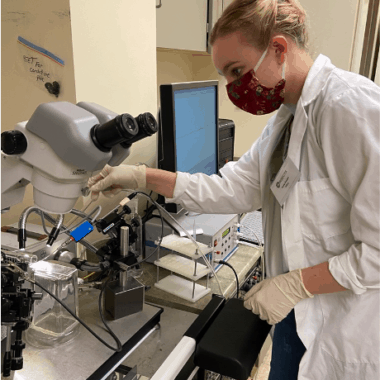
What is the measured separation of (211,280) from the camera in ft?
4.45

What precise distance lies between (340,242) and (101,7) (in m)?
1.04

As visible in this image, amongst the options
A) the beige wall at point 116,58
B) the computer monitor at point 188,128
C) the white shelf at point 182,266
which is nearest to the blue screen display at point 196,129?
the computer monitor at point 188,128

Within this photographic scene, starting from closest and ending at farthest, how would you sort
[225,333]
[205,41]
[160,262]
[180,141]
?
[225,333] < [160,262] < [180,141] < [205,41]

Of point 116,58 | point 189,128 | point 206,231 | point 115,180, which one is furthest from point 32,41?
point 206,231

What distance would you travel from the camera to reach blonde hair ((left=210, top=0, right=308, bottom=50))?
934 mm

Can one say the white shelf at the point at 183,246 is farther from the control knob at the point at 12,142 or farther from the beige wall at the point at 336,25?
the beige wall at the point at 336,25

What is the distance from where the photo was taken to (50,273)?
94 cm

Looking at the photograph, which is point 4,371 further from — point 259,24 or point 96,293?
point 259,24

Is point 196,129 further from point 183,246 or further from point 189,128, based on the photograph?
point 183,246

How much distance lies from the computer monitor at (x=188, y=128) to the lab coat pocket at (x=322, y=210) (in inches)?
21.1

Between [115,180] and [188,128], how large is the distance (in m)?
0.48

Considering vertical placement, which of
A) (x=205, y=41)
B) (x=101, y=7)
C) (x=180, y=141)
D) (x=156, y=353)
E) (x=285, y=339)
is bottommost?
(x=285, y=339)

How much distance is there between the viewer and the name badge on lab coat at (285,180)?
0.97 m

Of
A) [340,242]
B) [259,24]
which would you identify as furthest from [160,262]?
[259,24]
